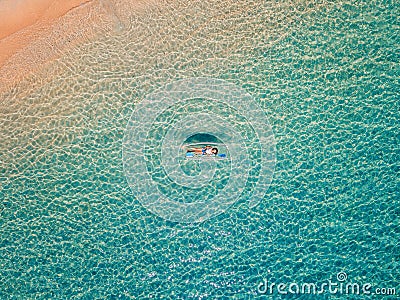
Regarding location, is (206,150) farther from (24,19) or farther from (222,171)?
(24,19)

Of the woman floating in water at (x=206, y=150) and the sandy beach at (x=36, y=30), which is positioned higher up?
the sandy beach at (x=36, y=30)

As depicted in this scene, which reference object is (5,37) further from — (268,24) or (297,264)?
(297,264)

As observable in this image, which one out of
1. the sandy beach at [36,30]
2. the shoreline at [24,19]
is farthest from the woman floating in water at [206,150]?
the shoreline at [24,19]

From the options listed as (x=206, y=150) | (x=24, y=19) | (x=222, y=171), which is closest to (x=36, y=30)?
(x=24, y=19)

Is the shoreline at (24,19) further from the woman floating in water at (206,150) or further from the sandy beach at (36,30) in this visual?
the woman floating in water at (206,150)

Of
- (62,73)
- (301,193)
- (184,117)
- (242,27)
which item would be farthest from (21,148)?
(301,193)

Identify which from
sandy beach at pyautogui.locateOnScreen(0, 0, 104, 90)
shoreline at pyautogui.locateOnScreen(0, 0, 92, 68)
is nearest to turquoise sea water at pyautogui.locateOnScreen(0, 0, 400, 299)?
sandy beach at pyautogui.locateOnScreen(0, 0, 104, 90)

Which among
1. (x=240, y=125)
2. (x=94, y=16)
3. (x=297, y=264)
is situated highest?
(x=94, y=16)

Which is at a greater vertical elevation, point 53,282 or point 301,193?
point 301,193
